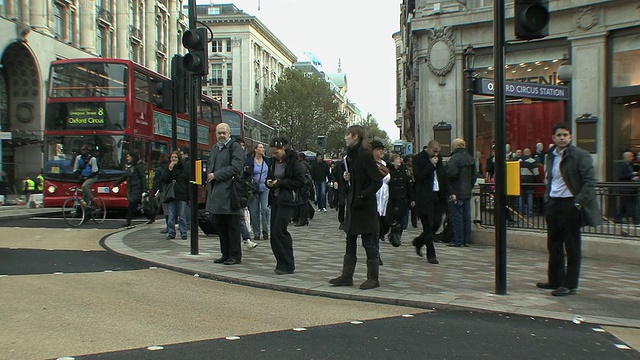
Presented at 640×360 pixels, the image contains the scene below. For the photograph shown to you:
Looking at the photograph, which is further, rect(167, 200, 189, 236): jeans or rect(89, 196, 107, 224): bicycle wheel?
rect(89, 196, 107, 224): bicycle wheel

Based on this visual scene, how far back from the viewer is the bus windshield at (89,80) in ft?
51.0

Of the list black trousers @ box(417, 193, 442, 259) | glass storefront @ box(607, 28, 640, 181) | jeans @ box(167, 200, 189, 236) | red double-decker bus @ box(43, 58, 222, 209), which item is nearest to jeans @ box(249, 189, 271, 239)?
jeans @ box(167, 200, 189, 236)

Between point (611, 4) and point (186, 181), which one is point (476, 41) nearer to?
point (611, 4)

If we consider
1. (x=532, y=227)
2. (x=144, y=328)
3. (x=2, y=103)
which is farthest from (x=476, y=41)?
(x=2, y=103)

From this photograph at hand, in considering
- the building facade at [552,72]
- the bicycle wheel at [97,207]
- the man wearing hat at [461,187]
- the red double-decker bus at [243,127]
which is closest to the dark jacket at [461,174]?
the man wearing hat at [461,187]

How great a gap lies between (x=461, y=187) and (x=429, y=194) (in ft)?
6.47

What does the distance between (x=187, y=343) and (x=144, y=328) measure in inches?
22.6

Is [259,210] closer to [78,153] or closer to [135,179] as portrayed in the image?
[135,179]

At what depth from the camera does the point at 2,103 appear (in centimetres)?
3259

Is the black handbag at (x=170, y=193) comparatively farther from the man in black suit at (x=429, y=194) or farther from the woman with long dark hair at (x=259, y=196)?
the man in black suit at (x=429, y=194)

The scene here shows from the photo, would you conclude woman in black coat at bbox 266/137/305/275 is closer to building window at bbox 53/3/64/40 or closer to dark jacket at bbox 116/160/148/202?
dark jacket at bbox 116/160/148/202

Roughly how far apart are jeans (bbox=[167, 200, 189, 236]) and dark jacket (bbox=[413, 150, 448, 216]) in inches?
186

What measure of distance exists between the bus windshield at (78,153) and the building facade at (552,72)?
29.2 ft

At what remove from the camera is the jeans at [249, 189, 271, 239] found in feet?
37.0
